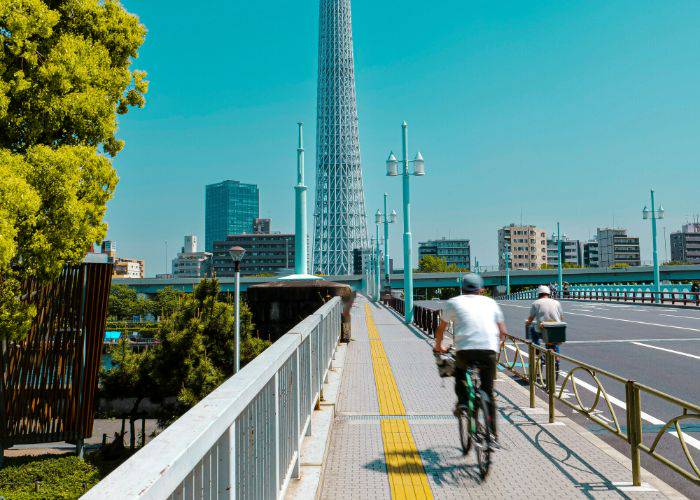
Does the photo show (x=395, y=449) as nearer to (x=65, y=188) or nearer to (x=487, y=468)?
(x=487, y=468)

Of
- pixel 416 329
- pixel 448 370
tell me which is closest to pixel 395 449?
pixel 448 370

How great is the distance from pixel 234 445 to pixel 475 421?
3.27 meters

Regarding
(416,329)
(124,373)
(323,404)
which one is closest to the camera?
(323,404)

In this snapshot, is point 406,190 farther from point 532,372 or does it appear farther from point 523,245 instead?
point 523,245

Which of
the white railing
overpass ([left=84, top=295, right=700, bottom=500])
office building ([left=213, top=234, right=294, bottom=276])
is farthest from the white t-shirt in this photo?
office building ([left=213, top=234, right=294, bottom=276])

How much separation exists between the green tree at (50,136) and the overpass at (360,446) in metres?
5.32

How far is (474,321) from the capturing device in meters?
5.63

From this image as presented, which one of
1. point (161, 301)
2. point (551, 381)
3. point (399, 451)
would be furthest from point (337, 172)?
point (399, 451)

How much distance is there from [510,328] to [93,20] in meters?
18.2

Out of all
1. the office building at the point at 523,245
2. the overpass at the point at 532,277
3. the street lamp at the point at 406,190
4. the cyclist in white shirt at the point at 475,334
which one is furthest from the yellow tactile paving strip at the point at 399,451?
the office building at the point at 523,245

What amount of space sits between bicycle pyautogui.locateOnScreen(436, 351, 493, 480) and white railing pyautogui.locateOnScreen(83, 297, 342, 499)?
5.09ft

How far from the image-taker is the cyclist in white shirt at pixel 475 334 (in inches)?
218

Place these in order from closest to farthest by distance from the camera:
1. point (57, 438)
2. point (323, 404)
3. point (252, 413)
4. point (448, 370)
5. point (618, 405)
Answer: point (252, 413) < point (448, 370) < point (323, 404) < point (618, 405) < point (57, 438)

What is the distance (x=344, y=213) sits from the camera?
146m
